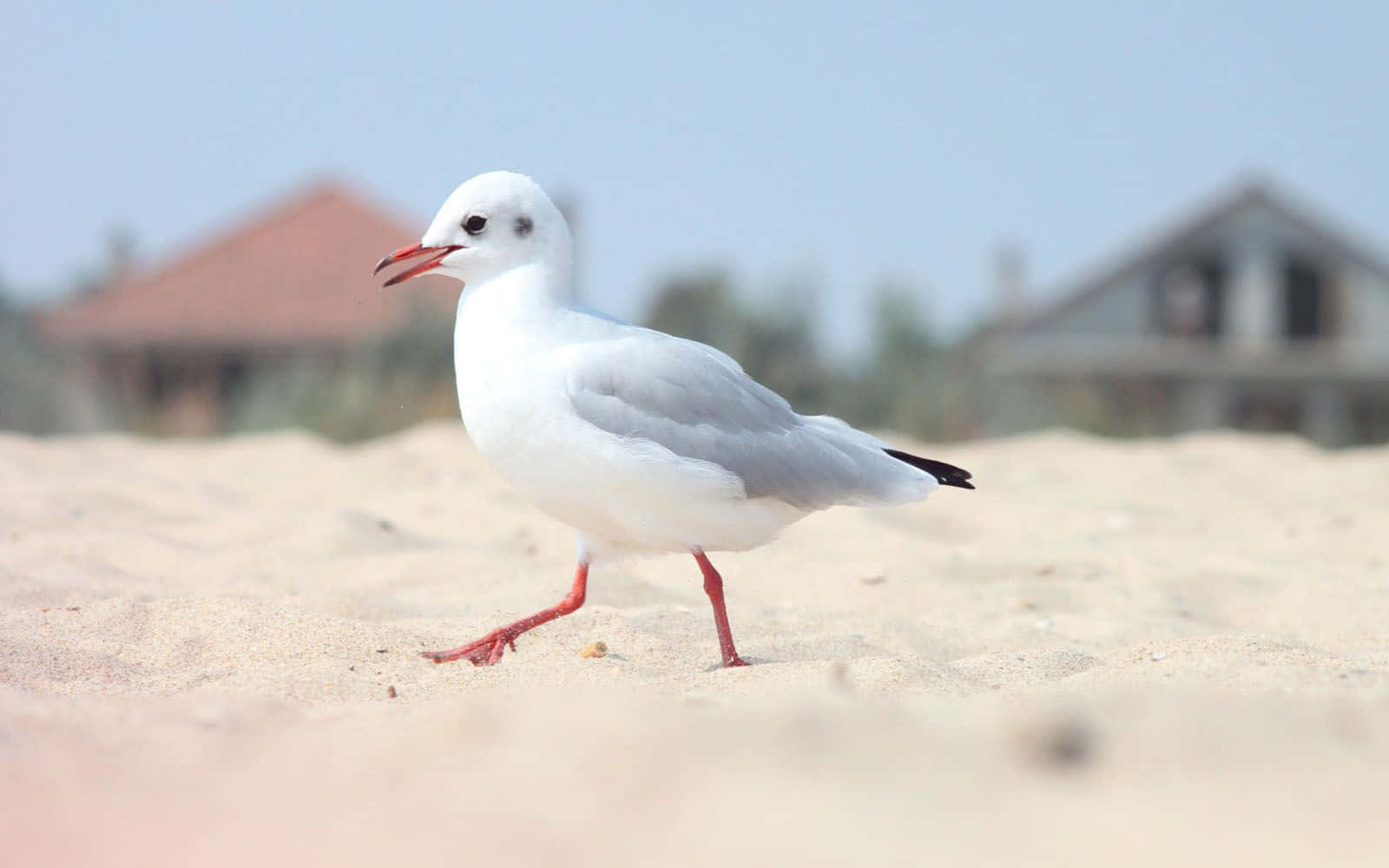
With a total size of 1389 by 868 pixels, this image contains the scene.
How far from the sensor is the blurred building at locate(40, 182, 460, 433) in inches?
915

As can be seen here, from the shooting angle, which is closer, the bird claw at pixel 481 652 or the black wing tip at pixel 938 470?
the bird claw at pixel 481 652

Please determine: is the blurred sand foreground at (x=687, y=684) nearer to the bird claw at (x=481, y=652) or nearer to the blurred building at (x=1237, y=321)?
the bird claw at (x=481, y=652)

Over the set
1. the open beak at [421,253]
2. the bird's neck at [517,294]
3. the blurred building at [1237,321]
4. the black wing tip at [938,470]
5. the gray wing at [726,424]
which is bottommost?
the blurred building at [1237,321]

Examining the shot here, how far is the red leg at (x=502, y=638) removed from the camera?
3627mm

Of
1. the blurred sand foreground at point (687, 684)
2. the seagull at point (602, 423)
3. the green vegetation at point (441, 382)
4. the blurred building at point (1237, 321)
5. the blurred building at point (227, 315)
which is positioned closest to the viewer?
the blurred sand foreground at point (687, 684)

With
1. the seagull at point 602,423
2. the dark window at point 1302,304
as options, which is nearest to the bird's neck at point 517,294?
the seagull at point 602,423

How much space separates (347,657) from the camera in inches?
140

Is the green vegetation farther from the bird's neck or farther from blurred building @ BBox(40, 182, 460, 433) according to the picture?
the bird's neck

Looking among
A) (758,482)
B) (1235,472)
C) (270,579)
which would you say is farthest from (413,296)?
(758,482)

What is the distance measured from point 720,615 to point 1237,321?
80.7 ft

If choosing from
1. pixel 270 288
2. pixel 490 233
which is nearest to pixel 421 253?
pixel 490 233

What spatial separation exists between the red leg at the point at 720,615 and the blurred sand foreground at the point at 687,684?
9 cm

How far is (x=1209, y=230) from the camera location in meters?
25.9

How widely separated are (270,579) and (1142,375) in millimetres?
22713
